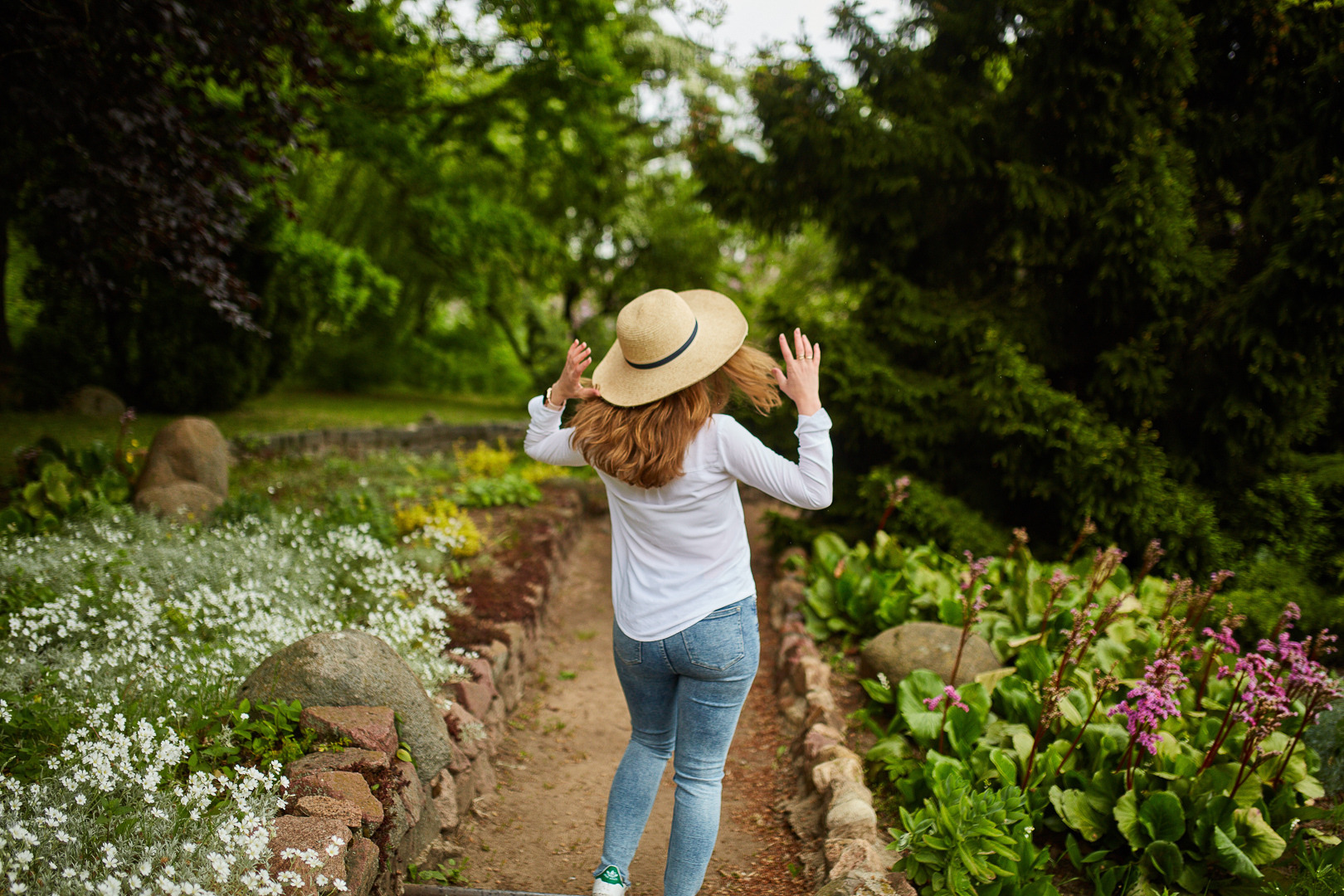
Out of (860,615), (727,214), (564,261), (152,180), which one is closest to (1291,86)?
(727,214)

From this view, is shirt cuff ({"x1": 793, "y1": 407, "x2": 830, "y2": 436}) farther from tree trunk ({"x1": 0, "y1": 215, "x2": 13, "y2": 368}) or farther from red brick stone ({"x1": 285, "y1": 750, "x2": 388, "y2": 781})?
tree trunk ({"x1": 0, "y1": 215, "x2": 13, "y2": 368})

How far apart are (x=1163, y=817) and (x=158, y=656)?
3.54m

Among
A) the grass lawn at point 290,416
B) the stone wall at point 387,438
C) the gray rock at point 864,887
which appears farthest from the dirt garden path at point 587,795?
the stone wall at point 387,438

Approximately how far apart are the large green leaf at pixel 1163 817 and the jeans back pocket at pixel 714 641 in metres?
1.68

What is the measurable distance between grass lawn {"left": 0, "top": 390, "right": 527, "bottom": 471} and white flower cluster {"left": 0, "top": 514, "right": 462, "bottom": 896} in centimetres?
242

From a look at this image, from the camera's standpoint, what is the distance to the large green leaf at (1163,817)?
2662mm

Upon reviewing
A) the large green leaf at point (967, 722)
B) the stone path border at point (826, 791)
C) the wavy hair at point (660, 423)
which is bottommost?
the stone path border at point (826, 791)

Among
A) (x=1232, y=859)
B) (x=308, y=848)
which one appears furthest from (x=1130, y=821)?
(x=308, y=848)

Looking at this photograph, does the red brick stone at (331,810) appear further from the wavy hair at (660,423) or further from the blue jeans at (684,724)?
the wavy hair at (660,423)

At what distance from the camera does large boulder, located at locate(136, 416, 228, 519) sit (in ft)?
15.7

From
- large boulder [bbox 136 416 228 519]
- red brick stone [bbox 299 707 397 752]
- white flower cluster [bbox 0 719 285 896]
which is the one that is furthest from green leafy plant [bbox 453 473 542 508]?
white flower cluster [bbox 0 719 285 896]

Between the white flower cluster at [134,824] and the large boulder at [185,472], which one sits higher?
the large boulder at [185,472]

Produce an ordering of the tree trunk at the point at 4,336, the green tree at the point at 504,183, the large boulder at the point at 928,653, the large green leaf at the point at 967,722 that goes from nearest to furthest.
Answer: the large green leaf at the point at 967,722 → the large boulder at the point at 928,653 → the tree trunk at the point at 4,336 → the green tree at the point at 504,183

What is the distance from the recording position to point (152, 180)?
4609mm
